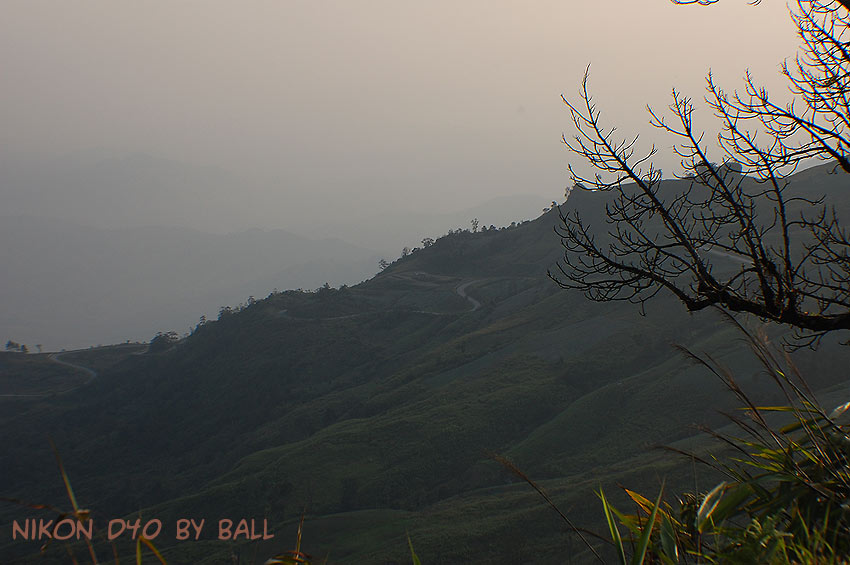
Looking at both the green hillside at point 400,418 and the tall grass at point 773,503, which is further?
the green hillside at point 400,418

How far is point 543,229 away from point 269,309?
50022 mm

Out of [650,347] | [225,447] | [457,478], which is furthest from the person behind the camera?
[225,447]

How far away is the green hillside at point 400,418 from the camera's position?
27.1 meters

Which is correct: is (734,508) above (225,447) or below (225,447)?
above

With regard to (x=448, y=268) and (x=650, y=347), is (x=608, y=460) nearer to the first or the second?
(x=650, y=347)

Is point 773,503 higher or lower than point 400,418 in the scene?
higher

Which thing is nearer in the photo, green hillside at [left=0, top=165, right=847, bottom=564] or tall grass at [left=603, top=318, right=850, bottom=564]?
tall grass at [left=603, top=318, right=850, bottom=564]

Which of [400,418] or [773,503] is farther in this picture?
[400,418]

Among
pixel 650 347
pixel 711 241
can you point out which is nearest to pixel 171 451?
pixel 650 347

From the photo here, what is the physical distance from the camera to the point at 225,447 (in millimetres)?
60594

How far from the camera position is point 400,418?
4469 cm

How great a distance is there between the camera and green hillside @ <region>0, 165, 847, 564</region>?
27.1m

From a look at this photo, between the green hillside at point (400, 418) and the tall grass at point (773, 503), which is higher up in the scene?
the tall grass at point (773, 503)

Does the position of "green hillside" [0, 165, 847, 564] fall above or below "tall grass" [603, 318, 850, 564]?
below
